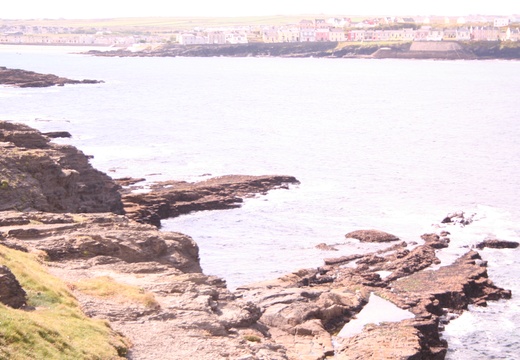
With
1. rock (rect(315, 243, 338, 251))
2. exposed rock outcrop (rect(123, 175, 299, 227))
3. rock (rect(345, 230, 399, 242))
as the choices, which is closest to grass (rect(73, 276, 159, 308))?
rock (rect(315, 243, 338, 251))

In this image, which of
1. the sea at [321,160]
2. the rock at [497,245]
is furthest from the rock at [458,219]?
the rock at [497,245]

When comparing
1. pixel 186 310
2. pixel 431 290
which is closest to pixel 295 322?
pixel 186 310

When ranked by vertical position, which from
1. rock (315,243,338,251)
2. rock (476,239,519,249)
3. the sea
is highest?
rock (476,239,519,249)

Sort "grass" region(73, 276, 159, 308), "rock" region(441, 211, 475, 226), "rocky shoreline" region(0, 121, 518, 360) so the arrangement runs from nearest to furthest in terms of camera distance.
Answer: "rocky shoreline" region(0, 121, 518, 360)
"grass" region(73, 276, 159, 308)
"rock" region(441, 211, 475, 226)

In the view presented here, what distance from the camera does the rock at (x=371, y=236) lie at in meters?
49.3

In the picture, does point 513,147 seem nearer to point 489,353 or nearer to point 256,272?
point 256,272

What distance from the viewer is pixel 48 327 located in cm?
2041

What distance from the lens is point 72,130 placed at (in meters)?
96.0

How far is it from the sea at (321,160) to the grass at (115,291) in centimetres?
1269

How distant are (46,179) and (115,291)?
1873cm

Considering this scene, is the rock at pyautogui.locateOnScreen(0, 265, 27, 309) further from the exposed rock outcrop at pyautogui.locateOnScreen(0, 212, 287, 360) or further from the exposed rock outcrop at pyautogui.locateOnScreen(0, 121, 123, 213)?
the exposed rock outcrop at pyautogui.locateOnScreen(0, 121, 123, 213)

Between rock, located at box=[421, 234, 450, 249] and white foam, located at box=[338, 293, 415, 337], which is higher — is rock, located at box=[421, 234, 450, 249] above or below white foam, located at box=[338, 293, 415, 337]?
below

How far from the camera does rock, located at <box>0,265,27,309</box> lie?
21.6 meters

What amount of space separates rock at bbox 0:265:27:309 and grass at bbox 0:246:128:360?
397mm
